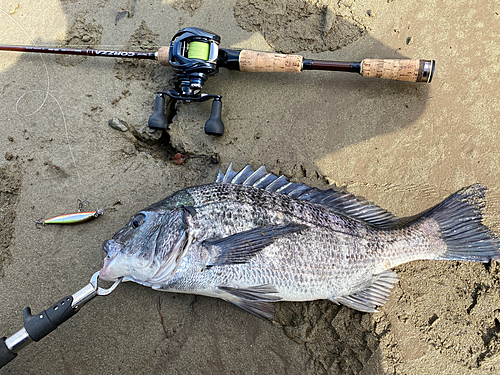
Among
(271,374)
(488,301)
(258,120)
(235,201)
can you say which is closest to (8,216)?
(235,201)

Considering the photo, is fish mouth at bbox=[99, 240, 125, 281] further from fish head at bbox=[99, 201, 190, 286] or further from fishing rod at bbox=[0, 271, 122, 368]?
fishing rod at bbox=[0, 271, 122, 368]

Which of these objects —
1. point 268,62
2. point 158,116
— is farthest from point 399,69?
point 158,116

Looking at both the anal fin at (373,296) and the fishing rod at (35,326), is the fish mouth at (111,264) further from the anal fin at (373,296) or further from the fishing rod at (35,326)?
the anal fin at (373,296)

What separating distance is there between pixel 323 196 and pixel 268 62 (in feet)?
4.72

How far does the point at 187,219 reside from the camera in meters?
2.33

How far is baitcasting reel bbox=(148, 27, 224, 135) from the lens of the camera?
285 cm

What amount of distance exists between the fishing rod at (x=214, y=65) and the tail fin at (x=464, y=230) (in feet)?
3.88

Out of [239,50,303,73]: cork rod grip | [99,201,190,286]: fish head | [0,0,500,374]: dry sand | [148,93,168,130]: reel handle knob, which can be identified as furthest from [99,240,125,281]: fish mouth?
[239,50,303,73]: cork rod grip

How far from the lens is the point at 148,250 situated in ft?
7.43

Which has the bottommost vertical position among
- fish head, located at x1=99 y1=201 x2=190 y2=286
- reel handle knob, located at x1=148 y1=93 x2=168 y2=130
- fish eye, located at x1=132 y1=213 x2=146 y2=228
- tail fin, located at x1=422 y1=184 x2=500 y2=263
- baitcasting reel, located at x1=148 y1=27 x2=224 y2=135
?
fish head, located at x1=99 y1=201 x2=190 y2=286

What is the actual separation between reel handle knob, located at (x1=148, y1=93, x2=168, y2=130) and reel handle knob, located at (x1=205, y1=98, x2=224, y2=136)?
439 millimetres

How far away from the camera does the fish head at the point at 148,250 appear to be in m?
2.25

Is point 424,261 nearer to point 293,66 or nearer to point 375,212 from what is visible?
point 375,212

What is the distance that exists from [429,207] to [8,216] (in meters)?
4.03
